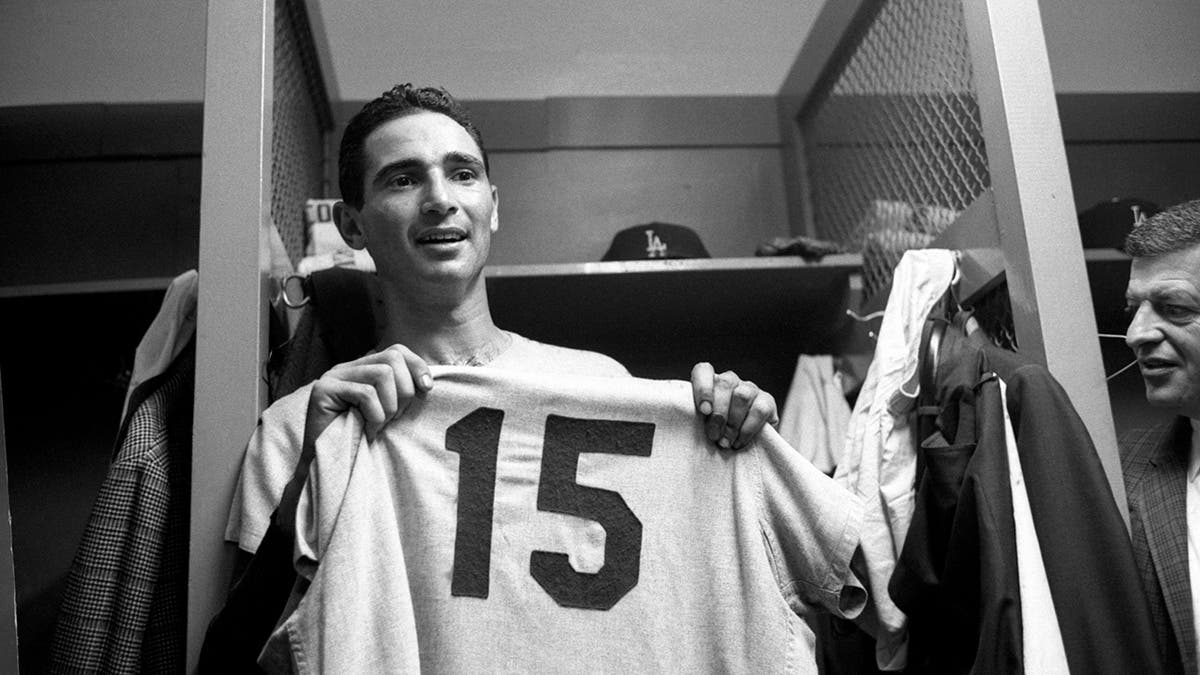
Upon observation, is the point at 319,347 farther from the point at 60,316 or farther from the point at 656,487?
the point at 60,316

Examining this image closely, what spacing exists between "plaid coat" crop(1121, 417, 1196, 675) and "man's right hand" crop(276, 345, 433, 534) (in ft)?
3.25

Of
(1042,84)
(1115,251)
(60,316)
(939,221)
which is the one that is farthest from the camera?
(60,316)

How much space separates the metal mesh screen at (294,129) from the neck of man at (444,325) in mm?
325

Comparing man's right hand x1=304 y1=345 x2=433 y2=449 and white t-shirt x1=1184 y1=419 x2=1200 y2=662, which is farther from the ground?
man's right hand x1=304 y1=345 x2=433 y2=449

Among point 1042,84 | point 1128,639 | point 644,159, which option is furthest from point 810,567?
point 644,159

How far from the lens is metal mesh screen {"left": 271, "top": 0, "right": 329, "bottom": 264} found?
2088 mm

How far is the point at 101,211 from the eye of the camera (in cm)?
279

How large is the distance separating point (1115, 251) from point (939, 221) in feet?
1.40

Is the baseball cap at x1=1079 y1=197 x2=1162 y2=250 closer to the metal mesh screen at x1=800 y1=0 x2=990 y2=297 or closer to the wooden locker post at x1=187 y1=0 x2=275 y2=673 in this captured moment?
the metal mesh screen at x1=800 y1=0 x2=990 y2=297

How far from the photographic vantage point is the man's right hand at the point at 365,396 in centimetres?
145

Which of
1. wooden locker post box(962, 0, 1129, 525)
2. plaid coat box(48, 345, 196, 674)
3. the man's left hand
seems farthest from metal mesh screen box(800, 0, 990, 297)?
plaid coat box(48, 345, 196, 674)

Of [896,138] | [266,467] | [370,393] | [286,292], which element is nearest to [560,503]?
[370,393]

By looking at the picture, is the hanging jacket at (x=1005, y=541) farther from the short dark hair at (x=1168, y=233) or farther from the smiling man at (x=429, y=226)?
the smiling man at (x=429, y=226)

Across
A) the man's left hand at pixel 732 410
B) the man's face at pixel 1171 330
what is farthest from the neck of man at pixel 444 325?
the man's face at pixel 1171 330
